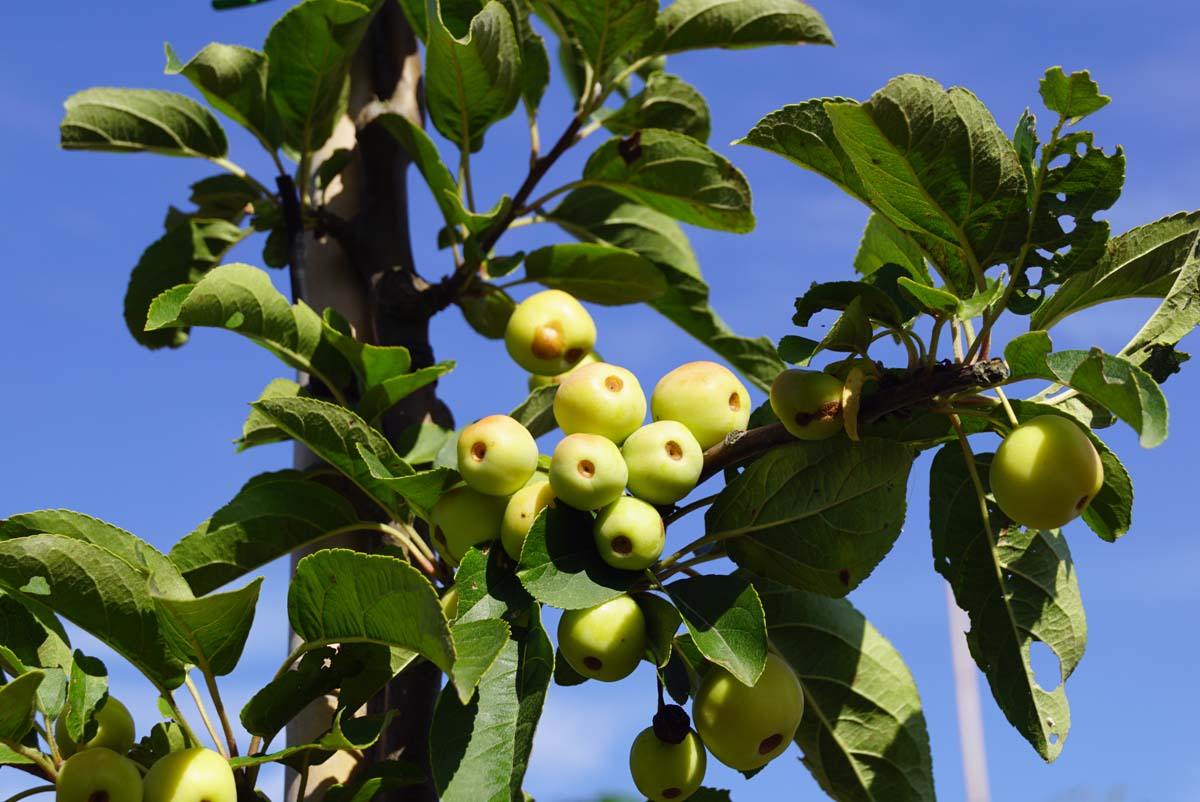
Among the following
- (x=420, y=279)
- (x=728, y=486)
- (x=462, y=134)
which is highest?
(x=462, y=134)

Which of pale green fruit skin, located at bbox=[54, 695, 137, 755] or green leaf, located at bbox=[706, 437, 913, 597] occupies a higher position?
green leaf, located at bbox=[706, 437, 913, 597]

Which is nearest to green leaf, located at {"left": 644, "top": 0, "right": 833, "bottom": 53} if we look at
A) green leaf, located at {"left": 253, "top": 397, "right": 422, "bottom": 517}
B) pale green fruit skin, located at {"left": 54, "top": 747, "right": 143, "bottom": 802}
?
green leaf, located at {"left": 253, "top": 397, "right": 422, "bottom": 517}

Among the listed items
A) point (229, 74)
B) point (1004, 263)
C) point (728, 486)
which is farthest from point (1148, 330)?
point (229, 74)

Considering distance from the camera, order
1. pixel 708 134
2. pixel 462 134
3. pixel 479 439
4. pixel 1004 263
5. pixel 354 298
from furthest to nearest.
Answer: pixel 708 134, pixel 354 298, pixel 462 134, pixel 479 439, pixel 1004 263

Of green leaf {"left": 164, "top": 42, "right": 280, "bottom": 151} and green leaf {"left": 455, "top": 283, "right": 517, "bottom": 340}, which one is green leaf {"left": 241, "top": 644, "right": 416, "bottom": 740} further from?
green leaf {"left": 164, "top": 42, "right": 280, "bottom": 151}

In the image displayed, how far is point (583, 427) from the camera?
1465 mm

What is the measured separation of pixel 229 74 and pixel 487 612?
4.14 feet

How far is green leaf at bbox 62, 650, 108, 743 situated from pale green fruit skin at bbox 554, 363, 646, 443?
2.08 ft

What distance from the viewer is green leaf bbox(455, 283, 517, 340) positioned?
7.08 ft

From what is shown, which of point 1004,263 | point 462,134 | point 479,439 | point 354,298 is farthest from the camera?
point 354,298

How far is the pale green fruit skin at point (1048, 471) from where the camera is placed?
3.92ft

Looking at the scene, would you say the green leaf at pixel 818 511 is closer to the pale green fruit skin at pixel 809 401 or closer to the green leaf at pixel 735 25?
the pale green fruit skin at pixel 809 401

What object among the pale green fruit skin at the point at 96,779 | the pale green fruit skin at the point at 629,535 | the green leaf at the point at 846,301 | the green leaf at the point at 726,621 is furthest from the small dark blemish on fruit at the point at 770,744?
the pale green fruit skin at the point at 96,779

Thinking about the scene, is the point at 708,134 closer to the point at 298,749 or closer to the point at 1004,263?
the point at 1004,263
